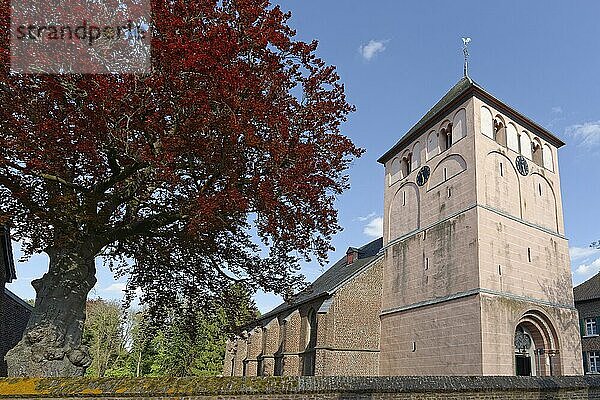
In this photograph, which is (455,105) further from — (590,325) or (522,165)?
(590,325)

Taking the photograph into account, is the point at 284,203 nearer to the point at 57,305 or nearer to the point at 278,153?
the point at 278,153

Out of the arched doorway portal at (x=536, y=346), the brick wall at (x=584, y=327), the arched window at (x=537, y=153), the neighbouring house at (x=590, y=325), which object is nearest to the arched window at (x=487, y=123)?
the arched window at (x=537, y=153)

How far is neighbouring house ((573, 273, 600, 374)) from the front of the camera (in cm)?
3028

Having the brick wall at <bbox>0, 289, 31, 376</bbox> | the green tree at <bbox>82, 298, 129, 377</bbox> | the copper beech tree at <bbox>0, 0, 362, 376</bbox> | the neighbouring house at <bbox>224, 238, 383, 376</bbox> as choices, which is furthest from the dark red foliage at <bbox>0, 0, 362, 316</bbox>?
the green tree at <bbox>82, 298, 129, 377</bbox>

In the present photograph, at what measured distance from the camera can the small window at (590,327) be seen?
30.8 meters

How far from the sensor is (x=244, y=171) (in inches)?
345

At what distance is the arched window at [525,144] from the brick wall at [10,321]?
76.8 ft

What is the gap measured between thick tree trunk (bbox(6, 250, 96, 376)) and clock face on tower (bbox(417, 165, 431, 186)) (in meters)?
18.5

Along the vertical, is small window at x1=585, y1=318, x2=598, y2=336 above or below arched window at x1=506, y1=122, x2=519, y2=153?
below

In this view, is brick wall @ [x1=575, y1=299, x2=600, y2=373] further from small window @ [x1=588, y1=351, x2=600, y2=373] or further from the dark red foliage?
the dark red foliage

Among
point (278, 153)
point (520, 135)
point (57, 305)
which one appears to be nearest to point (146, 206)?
point (57, 305)

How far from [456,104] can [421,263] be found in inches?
318

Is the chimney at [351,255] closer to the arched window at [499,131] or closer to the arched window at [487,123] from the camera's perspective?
the arched window at [499,131]

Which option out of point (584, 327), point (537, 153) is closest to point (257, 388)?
point (537, 153)
